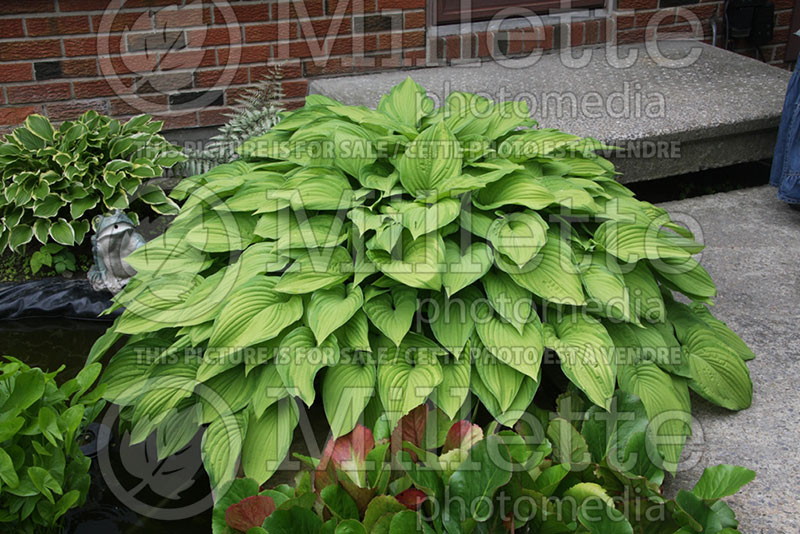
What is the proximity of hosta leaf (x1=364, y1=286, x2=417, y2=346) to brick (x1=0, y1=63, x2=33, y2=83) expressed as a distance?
2346 millimetres

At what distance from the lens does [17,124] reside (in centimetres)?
343

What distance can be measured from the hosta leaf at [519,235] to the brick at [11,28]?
2457 mm

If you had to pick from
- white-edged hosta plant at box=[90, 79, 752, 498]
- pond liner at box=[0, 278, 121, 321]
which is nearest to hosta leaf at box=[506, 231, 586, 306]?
white-edged hosta plant at box=[90, 79, 752, 498]

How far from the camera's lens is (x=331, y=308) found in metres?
1.84

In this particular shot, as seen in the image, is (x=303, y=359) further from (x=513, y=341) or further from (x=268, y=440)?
(x=513, y=341)

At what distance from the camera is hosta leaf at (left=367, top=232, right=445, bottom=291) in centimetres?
181

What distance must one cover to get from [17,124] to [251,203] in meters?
1.92

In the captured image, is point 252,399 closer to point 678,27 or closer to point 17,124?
point 17,124

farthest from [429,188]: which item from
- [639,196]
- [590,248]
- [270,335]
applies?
[639,196]

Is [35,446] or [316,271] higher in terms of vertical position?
[316,271]

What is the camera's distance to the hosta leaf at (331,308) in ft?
5.87

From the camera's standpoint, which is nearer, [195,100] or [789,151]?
[789,151]

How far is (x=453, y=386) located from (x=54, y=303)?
1.89 metres

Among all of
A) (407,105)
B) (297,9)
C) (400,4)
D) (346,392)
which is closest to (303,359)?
(346,392)
